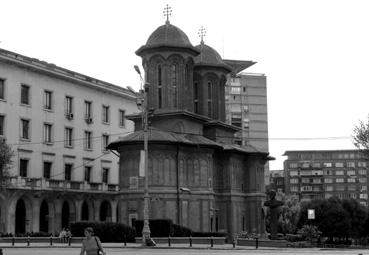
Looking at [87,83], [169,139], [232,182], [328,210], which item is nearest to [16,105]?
[87,83]

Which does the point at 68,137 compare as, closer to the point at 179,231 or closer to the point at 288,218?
the point at 179,231

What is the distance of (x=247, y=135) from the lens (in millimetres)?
131375

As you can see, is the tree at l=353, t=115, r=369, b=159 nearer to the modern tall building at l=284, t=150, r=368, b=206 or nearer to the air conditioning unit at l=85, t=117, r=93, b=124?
the air conditioning unit at l=85, t=117, r=93, b=124

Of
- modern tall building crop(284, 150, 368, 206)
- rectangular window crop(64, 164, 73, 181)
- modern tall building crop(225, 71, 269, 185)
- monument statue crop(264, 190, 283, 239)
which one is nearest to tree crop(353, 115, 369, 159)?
monument statue crop(264, 190, 283, 239)

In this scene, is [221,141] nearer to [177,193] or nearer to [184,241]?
[177,193]

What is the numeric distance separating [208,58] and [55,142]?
1783cm

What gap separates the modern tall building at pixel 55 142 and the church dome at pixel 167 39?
10.7 metres

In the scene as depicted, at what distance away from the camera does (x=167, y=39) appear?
6388 cm

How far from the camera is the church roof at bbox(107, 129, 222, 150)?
57.5m

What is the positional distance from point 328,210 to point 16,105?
34.6 meters

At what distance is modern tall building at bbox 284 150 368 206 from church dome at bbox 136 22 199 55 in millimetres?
114988

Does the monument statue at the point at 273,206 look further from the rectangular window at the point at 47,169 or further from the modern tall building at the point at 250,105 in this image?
the modern tall building at the point at 250,105

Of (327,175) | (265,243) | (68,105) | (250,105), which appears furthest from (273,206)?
(327,175)

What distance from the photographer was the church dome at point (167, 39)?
63250 millimetres
